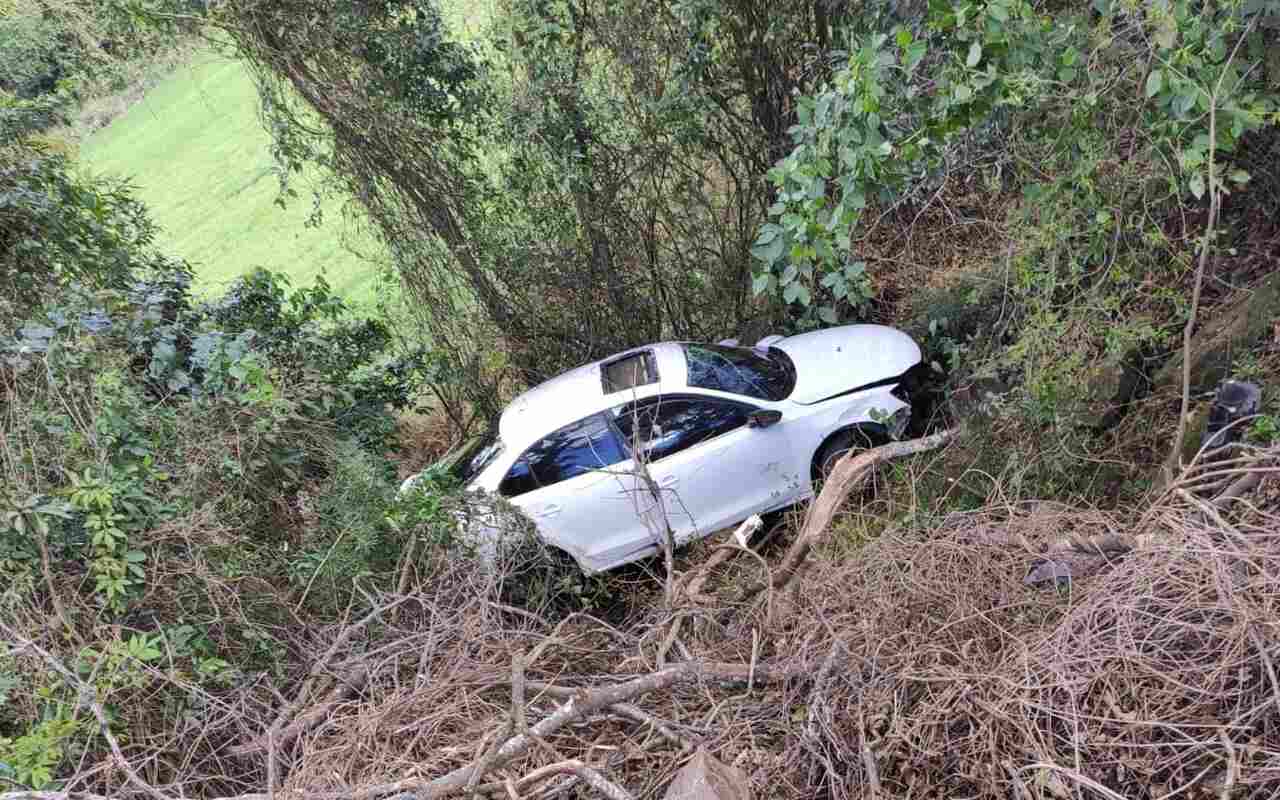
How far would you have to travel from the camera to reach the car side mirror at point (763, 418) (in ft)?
18.9

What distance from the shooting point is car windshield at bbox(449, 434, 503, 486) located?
5.95 m

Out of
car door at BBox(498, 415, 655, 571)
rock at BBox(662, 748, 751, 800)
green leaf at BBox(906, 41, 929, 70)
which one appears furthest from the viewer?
car door at BBox(498, 415, 655, 571)

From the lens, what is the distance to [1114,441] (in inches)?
186

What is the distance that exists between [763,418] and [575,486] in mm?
1463

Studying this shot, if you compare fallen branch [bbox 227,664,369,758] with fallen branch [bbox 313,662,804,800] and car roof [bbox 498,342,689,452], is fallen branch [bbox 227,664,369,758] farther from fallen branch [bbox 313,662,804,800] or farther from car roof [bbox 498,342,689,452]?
car roof [bbox 498,342,689,452]

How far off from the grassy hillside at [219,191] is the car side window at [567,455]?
362 centimetres

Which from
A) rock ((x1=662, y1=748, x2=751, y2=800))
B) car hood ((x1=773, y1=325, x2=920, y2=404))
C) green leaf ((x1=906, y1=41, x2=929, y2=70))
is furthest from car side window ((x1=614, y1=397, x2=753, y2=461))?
rock ((x1=662, y1=748, x2=751, y2=800))

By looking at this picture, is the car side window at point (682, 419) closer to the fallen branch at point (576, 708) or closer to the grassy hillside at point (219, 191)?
the fallen branch at point (576, 708)

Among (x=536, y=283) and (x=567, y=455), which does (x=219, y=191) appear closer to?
(x=536, y=283)

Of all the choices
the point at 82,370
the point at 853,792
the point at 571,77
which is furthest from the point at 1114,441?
the point at 82,370

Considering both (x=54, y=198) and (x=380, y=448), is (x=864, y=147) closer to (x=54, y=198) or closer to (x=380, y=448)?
(x=380, y=448)

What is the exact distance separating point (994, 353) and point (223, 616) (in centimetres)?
497

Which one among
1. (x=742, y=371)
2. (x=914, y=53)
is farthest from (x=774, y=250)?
(x=742, y=371)

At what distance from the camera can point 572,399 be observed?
5.98m
